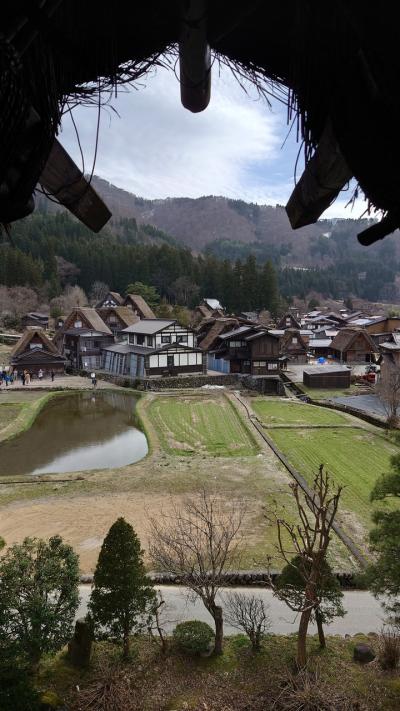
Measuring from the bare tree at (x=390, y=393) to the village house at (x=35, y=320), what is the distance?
39.4m

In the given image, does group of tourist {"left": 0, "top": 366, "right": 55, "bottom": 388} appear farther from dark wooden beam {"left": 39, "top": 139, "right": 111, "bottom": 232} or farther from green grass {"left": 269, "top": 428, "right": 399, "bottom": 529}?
dark wooden beam {"left": 39, "top": 139, "right": 111, "bottom": 232}

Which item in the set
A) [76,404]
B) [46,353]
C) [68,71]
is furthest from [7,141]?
[46,353]

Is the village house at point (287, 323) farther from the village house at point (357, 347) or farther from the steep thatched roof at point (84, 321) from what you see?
the steep thatched roof at point (84, 321)

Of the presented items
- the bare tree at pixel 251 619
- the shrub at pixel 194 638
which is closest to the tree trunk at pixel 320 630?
the bare tree at pixel 251 619

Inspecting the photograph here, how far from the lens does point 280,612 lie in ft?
28.8

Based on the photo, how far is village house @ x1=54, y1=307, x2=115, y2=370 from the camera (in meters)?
39.0

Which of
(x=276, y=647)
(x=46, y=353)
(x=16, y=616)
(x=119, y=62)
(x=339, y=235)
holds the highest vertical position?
(x=339, y=235)

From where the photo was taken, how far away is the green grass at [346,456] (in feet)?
46.4

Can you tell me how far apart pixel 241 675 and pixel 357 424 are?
57.6 ft

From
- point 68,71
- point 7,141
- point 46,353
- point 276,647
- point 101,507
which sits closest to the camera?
point 7,141

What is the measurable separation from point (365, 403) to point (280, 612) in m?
20.0

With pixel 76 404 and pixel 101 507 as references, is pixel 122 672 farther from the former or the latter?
pixel 76 404

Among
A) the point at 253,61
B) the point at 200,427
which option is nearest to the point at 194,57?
the point at 253,61

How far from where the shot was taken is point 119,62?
5.53ft
